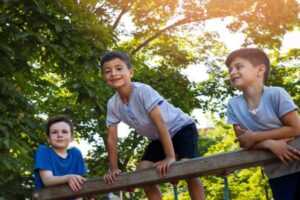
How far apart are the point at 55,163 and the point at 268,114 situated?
1855mm

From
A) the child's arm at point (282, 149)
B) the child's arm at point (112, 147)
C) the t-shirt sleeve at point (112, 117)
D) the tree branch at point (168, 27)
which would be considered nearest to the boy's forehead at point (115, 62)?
the t-shirt sleeve at point (112, 117)

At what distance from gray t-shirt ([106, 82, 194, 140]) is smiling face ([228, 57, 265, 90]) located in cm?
83

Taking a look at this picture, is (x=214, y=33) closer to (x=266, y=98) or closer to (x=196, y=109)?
(x=196, y=109)

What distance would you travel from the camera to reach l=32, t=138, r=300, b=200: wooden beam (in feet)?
9.19

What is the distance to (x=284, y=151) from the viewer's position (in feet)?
8.82

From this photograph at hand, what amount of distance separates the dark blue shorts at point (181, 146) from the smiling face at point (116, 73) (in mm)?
530

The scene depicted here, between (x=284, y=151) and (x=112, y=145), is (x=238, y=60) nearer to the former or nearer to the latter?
(x=284, y=151)

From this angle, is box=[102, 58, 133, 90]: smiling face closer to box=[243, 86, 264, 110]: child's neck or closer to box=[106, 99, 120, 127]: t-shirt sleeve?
box=[106, 99, 120, 127]: t-shirt sleeve

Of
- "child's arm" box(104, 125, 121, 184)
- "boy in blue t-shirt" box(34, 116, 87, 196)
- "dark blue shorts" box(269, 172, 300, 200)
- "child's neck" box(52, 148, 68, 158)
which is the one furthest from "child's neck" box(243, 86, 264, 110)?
"child's neck" box(52, 148, 68, 158)

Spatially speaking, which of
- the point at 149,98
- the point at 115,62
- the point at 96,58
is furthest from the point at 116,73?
the point at 96,58

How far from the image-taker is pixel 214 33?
17766 millimetres

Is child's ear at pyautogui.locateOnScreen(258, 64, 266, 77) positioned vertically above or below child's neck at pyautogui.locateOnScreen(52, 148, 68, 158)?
above

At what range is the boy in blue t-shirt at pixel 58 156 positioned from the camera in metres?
4.08

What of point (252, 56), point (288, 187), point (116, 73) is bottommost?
point (288, 187)
